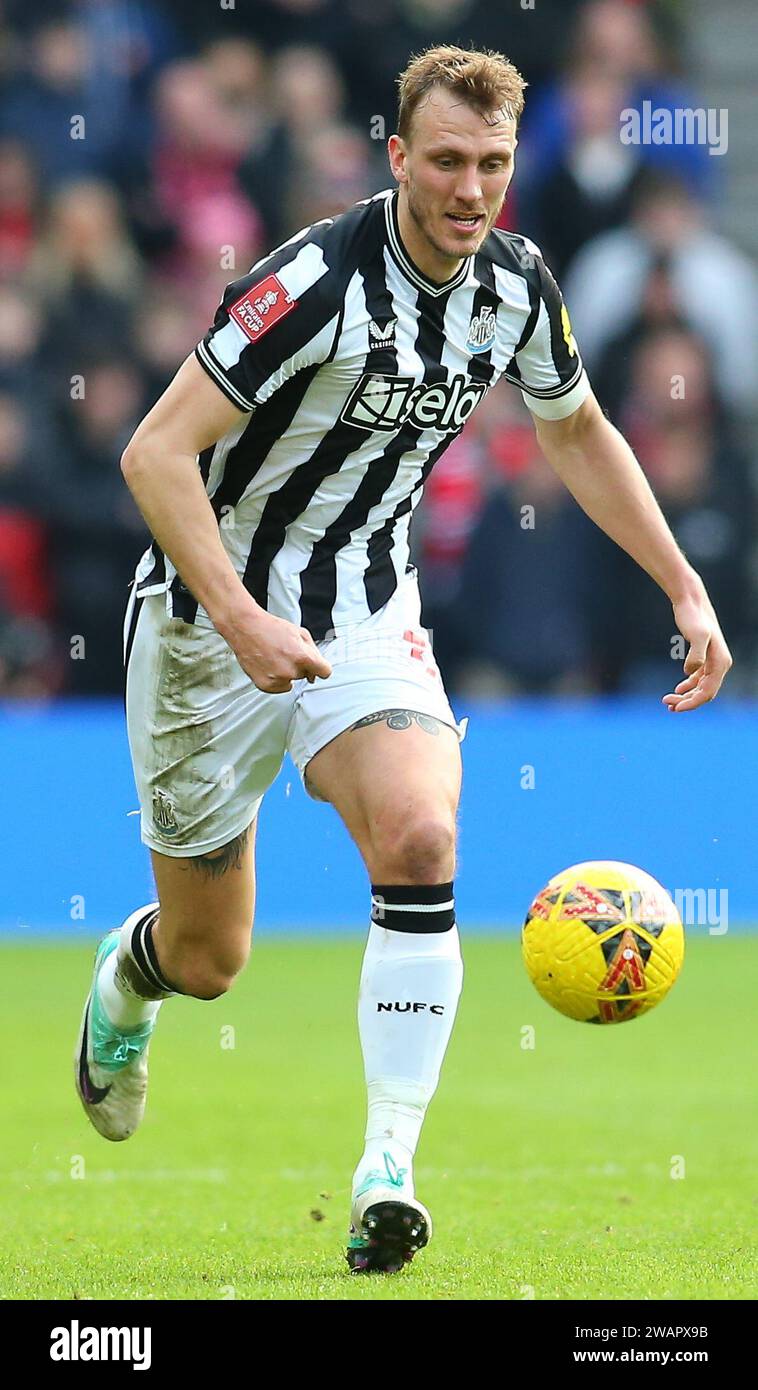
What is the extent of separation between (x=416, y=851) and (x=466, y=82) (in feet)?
5.66

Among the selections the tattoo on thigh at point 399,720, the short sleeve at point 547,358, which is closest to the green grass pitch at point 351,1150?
the tattoo on thigh at point 399,720

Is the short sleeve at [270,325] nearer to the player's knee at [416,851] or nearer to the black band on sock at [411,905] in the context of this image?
the player's knee at [416,851]

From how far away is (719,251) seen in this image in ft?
40.7

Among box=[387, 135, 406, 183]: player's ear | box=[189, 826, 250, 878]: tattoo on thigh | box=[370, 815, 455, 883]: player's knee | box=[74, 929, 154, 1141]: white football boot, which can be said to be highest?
box=[387, 135, 406, 183]: player's ear

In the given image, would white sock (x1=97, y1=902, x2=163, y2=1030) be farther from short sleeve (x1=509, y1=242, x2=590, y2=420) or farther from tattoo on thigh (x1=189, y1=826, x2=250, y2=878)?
short sleeve (x1=509, y1=242, x2=590, y2=420)

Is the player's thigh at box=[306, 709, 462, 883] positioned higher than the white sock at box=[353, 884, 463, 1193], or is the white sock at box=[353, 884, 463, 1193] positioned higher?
the player's thigh at box=[306, 709, 462, 883]

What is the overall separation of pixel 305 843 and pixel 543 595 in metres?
1.95

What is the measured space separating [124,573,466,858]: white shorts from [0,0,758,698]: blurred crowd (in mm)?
5765

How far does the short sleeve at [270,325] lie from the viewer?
16.1 feet

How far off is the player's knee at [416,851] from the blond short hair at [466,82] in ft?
5.25

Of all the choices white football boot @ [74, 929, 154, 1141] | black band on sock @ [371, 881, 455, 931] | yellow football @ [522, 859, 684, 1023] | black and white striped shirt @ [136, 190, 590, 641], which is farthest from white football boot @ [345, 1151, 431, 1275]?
white football boot @ [74, 929, 154, 1141]

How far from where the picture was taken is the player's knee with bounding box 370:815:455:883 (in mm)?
4742

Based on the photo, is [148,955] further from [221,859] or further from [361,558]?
[361,558]
